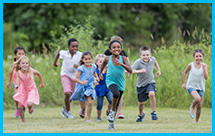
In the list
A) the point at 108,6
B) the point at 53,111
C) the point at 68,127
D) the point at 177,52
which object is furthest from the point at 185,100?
the point at 108,6

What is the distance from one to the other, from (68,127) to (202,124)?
273cm

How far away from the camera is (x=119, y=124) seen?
1073 cm

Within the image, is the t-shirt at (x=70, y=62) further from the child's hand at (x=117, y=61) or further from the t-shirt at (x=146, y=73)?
the child's hand at (x=117, y=61)

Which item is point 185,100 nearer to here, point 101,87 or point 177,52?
point 177,52

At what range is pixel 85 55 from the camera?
11.2m

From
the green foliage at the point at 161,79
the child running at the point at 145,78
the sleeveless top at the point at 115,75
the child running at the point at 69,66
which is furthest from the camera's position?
the green foliage at the point at 161,79

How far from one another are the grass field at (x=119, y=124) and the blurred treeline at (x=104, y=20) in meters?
12.3

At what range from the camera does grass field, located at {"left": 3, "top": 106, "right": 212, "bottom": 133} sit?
31.9 feet

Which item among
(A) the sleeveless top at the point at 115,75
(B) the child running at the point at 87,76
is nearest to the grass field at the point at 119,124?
(B) the child running at the point at 87,76

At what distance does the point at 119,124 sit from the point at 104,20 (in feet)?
74.1

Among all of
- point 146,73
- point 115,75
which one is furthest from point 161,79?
point 115,75

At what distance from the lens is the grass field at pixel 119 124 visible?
31.9ft

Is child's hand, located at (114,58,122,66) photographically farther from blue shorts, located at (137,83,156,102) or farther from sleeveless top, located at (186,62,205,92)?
sleeveless top, located at (186,62,205,92)

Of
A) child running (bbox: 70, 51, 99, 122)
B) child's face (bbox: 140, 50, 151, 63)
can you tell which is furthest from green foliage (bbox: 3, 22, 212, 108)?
child running (bbox: 70, 51, 99, 122)
